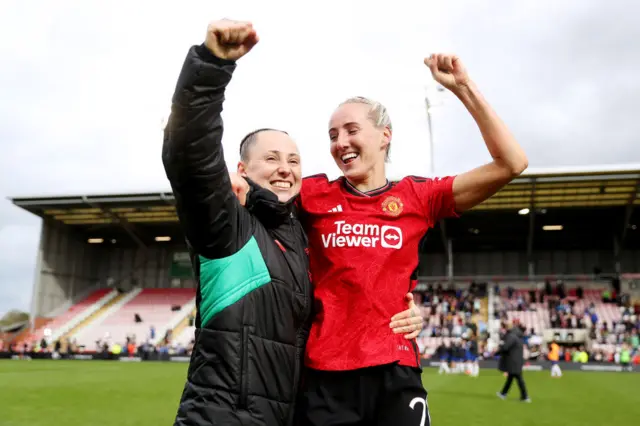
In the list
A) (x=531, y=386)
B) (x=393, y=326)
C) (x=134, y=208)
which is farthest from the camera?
(x=134, y=208)

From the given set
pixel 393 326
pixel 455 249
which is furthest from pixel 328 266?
pixel 455 249

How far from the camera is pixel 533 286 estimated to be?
39750 millimetres

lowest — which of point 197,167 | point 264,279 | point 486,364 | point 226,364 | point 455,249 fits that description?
point 486,364

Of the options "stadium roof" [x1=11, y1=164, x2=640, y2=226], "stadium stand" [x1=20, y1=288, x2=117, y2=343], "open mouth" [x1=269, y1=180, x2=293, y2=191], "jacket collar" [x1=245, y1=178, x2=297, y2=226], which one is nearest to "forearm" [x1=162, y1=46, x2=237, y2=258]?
"jacket collar" [x1=245, y1=178, x2=297, y2=226]

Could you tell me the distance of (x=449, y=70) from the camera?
292cm

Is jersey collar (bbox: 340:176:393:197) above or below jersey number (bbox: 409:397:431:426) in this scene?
above

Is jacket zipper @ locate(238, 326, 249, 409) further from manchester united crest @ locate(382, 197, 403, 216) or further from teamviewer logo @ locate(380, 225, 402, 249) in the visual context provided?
manchester united crest @ locate(382, 197, 403, 216)

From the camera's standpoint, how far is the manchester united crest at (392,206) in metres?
3.12

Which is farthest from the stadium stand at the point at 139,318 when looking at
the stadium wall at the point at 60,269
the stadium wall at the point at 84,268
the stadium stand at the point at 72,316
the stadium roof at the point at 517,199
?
the stadium roof at the point at 517,199

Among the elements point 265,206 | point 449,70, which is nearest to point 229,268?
point 265,206

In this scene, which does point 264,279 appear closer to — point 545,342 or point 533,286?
point 545,342

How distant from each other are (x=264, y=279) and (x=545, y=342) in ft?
108

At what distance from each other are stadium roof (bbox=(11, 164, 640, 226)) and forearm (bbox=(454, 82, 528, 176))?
28.3 meters

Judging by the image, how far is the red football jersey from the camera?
2812 mm
